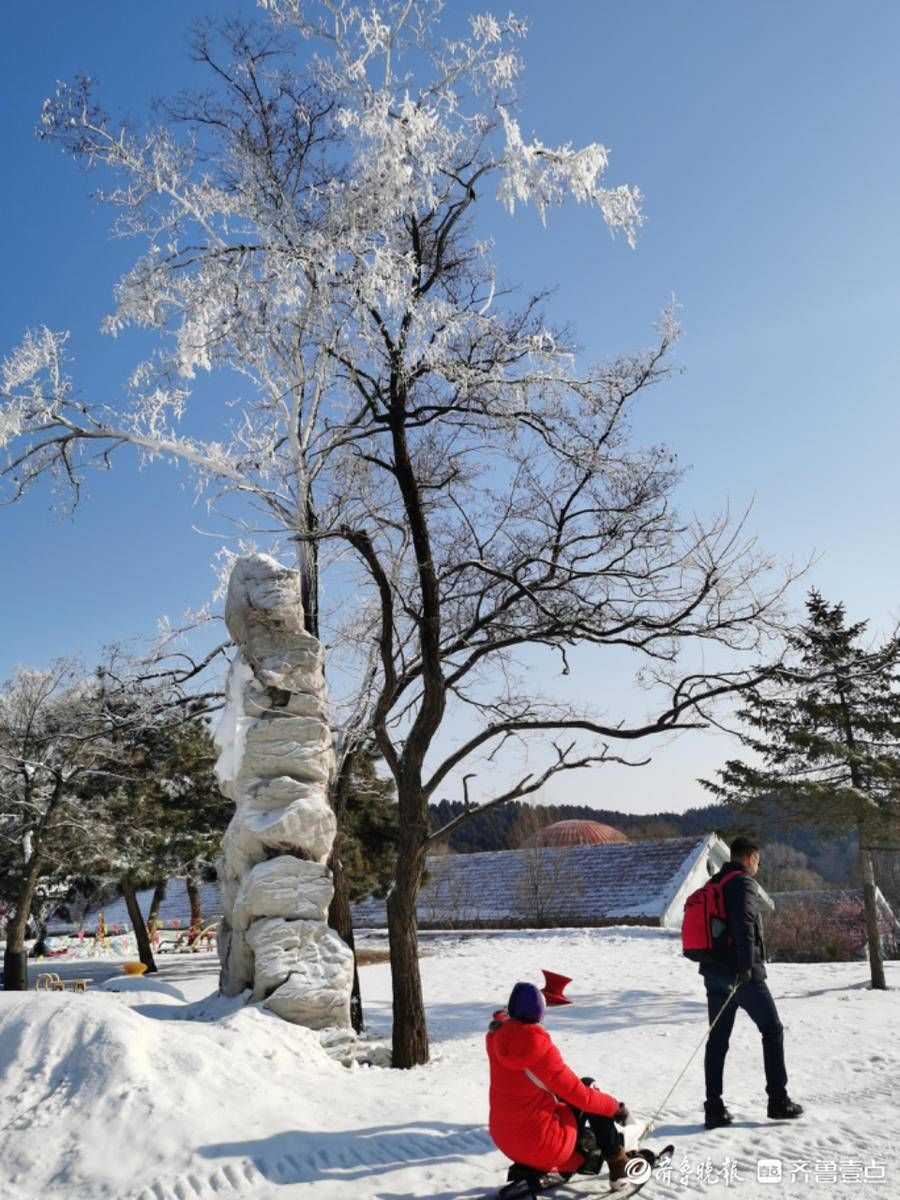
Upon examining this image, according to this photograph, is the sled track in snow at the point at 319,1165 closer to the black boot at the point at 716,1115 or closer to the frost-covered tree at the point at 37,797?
the black boot at the point at 716,1115

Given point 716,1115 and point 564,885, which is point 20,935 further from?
point 564,885

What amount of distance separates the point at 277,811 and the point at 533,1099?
4.35 meters

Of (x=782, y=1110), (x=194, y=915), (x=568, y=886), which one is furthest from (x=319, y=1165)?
(x=194, y=915)

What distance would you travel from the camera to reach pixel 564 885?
27.0m

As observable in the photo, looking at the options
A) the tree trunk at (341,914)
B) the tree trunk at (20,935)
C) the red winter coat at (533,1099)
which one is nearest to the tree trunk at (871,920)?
the tree trunk at (341,914)

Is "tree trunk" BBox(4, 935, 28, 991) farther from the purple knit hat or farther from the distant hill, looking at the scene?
the purple knit hat

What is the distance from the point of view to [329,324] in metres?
9.28

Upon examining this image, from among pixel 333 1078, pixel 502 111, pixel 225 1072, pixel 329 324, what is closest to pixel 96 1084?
pixel 225 1072

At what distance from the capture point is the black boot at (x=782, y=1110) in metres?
5.61

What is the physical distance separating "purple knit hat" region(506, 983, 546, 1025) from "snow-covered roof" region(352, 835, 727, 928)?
19920 mm

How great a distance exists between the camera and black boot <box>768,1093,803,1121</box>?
18.4 ft

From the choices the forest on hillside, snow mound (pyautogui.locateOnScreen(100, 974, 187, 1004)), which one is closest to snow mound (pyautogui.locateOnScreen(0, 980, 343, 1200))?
snow mound (pyautogui.locateOnScreen(100, 974, 187, 1004))

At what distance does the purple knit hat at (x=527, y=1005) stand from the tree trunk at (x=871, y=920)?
36.0 feet

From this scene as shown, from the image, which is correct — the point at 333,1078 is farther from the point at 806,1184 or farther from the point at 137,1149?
the point at 806,1184
